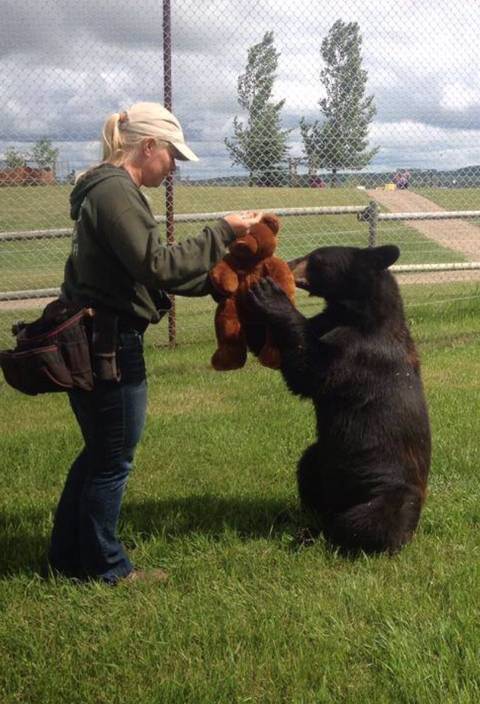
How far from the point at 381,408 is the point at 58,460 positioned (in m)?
2.50

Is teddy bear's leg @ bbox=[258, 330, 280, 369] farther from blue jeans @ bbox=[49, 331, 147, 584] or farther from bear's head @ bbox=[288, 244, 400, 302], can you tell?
blue jeans @ bbox=[49, 331, 147, 584]

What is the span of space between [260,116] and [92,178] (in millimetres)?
5613

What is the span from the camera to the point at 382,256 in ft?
12.9

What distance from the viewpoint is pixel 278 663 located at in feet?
9.53

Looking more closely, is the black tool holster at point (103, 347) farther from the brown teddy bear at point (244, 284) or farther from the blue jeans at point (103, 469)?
the brown teddy bear at point (244, 284)

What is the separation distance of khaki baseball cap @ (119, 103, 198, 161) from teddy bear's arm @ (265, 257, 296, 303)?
2.34 feet

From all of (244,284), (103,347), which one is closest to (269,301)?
(244,284)

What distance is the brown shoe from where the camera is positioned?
12.0 feet

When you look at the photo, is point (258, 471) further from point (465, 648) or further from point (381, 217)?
point (381, 217)

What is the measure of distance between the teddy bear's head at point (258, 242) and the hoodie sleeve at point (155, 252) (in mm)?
306

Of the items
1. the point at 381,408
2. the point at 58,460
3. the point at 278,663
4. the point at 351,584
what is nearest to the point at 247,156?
the point at 58,460

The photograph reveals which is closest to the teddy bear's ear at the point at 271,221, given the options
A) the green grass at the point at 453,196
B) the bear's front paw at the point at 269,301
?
the bear's front paw at the point at 269,301

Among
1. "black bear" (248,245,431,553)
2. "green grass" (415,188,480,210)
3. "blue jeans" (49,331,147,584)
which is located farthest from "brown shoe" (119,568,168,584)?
"green grass" (415,188,480,210)

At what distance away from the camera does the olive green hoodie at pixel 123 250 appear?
9.83 ft
